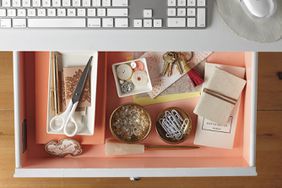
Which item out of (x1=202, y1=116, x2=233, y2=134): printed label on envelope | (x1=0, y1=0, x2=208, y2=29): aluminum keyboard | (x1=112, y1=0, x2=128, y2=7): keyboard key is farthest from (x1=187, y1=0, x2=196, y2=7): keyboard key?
(x1=202, y1=116, x2=233, y2=134): printed label on envelope

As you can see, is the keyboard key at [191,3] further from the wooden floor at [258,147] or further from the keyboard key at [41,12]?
the wooden floor at [258,147]

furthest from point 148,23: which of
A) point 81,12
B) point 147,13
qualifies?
point 81,12

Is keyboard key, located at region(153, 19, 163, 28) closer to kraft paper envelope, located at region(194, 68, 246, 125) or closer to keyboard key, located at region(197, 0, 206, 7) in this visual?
keyboard key, located at region(197, 0, 206, 7)

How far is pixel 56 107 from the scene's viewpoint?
975 millimetres

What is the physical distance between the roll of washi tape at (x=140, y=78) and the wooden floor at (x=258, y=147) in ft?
0.92

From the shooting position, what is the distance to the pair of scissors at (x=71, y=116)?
37.7 inches

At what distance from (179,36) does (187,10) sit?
5 centimetres

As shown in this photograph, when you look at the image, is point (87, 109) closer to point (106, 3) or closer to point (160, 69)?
point (160, 69)

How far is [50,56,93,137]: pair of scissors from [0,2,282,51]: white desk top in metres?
0.18

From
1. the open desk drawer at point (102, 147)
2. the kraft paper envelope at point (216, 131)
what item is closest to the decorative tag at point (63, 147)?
the open desk drawer at point (102, 147)

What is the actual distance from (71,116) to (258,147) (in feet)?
1.63

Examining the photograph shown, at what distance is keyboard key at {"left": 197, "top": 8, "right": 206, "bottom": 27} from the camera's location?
0.77m

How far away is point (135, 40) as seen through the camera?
782mm

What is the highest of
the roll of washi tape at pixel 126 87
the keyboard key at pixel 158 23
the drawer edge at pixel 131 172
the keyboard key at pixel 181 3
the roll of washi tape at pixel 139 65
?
the keyboard key at pixel 181 3
